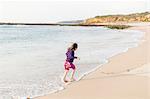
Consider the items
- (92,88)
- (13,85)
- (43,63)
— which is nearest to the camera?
(92,88)

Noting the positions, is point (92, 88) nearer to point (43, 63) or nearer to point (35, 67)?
point (35, 67)

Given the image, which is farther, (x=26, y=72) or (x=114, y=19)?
(x=114, y=19)

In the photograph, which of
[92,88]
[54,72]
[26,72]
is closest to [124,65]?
[54,72]

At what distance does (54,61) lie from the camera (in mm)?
15477

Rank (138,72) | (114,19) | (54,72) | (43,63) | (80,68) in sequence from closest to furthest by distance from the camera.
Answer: (138,72) < (54,72) < (80,68) < (43,63) < (114,19)

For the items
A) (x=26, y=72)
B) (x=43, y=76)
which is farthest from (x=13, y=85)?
(x=26, y=72)

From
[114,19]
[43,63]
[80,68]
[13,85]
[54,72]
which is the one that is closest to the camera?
[13,85]

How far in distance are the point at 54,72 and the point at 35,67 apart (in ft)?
4.79

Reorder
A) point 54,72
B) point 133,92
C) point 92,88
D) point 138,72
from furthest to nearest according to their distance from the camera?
point 54,72 → point 138,72 → point 92,88 → point 133,92

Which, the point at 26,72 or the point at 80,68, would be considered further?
the point at 80,68

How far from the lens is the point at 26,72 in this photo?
1238 cm

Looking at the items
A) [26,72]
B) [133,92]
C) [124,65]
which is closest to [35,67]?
[26,72]

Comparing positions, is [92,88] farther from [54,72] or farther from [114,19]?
[114,19]

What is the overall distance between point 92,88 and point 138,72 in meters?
2.35
